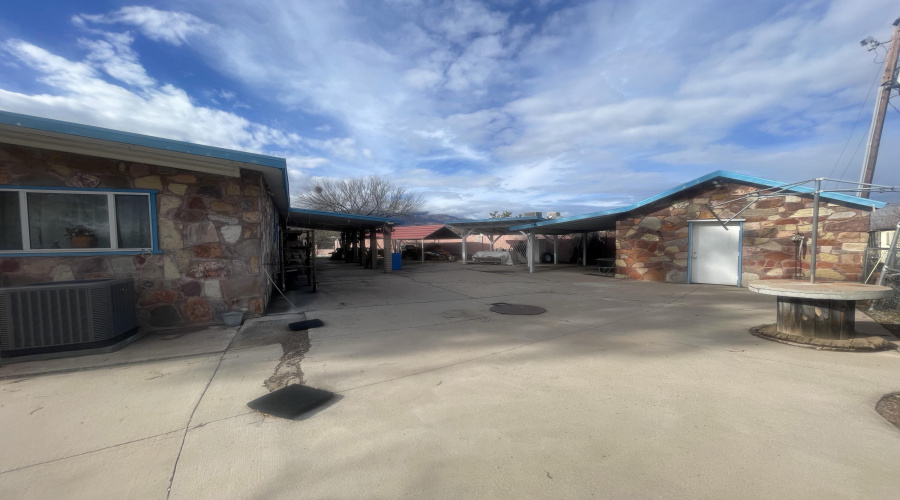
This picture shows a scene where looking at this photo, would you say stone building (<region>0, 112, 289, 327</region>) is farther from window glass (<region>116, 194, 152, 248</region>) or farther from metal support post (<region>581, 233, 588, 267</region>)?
metal support post (<region>581, 233, 588, 267</region>)

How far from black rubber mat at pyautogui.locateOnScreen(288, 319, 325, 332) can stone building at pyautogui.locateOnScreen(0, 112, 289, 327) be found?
1.17 m

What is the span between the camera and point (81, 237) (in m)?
5.37

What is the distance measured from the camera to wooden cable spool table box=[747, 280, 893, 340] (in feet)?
14.8

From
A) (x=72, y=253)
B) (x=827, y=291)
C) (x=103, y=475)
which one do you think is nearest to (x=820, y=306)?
(x=827, y=291)

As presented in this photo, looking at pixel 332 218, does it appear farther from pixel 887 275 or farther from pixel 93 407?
pixel 887 275

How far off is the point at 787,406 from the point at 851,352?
2.56 metres

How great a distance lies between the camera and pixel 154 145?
505 cm

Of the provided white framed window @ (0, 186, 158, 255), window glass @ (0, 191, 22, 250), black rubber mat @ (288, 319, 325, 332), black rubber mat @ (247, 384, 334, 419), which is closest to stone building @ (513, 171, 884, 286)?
black rubber mat @ (288, 319, 325, 332)

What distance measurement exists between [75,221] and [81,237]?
13.2 inches

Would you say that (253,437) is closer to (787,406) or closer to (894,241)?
(787,406)

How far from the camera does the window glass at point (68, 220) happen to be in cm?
526

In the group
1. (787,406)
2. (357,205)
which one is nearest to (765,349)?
(787,406)

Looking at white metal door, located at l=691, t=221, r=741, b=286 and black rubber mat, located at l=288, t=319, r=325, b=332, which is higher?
white metal door, located at l=691, t=221, r=741, b=286

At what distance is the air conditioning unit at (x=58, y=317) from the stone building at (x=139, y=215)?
1224 mm
